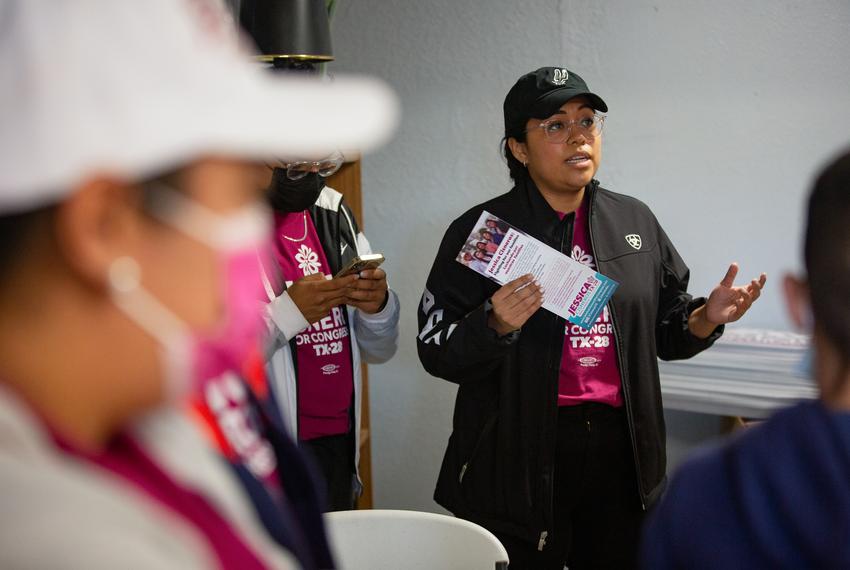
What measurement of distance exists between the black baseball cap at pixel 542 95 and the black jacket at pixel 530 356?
0.19 m

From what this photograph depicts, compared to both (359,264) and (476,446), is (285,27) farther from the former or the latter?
(476,446)

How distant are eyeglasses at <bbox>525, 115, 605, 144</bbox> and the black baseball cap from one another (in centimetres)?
3

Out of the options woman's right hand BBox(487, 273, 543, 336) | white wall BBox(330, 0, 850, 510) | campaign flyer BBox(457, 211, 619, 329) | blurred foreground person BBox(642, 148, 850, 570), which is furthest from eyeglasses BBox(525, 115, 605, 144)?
blurred foreground person BBox(642, 148, 850, 570)

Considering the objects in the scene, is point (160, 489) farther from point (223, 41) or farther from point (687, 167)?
point (687, 167)

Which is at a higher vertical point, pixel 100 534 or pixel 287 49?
pixel 287 49

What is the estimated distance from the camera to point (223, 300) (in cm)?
59

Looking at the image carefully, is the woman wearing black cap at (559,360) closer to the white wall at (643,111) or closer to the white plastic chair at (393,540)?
the white plastic chair at (393,540)

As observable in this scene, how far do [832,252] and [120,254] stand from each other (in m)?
0.69

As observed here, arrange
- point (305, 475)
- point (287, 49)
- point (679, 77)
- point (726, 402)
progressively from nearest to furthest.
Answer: point (305, 475), point (287, 49), point (726, 402), point (679, 77)

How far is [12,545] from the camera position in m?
0.46

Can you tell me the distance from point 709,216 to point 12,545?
303cm

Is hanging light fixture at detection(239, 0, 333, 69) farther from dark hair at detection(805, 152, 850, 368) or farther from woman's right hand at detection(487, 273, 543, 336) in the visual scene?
dark hair at detection(805, 152, 850, 368)

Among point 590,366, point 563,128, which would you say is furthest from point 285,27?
point 590,366

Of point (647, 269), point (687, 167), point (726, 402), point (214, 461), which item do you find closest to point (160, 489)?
point (214, 461)
